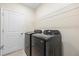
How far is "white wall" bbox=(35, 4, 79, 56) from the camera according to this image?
1013 mm

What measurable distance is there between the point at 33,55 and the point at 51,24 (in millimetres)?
464

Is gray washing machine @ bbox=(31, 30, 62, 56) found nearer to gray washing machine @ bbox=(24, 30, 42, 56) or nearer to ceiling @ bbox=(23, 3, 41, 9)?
gray washing machine @ bbox=(24, 30, 42, 56)

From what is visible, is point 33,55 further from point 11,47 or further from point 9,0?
point 9,0

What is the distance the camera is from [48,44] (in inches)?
42.4

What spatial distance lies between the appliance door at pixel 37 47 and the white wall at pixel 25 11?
167 millimetres

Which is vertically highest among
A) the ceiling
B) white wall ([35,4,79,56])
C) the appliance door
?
the ceiling

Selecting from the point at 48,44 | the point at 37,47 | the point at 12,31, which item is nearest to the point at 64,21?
the point at 48,44

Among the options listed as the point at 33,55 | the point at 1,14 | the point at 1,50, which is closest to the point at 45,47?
the point at 33,55

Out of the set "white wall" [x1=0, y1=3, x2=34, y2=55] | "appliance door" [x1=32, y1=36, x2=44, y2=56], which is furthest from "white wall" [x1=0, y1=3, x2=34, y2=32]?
"appliance door" [x1=32, y1=36, x2=44, y2=56]

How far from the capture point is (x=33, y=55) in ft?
3.61

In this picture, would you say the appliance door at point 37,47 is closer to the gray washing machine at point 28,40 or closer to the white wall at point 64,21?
the gray washing machine at point 28,40

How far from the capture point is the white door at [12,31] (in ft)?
3.62

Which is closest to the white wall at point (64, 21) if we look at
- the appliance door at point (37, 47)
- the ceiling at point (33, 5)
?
the ceiling at point (33, 5)

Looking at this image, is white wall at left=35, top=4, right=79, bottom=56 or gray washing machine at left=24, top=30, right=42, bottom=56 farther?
gray washing machine at left=24, top=30, right=42, bottom=56
